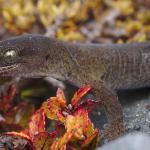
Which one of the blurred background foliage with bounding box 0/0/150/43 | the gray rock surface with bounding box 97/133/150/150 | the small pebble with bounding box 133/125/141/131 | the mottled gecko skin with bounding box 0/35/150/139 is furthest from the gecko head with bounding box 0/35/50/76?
the blurred background foliage with bounding box 0/0/150/43

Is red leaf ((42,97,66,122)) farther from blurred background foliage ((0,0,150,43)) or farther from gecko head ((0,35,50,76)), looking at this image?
blurred background foliage ((0,0,150,43))

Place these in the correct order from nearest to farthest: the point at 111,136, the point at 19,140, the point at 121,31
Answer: the point at 19,140 → the point at 111,136 → the point at 121,31

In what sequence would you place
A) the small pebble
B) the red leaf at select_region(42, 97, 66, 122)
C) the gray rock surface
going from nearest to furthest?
1. the gray rock surface
2. the red leaf at select_region(42, 97, 66, 122)
3. the small pebble

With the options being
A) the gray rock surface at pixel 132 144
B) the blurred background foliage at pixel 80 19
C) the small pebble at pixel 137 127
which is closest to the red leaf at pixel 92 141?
the gray rock surface at pixel 132 144

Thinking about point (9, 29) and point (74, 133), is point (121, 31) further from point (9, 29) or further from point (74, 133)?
point (74, 133)

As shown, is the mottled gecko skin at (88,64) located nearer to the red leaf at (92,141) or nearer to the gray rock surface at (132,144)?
the red leaf at (92,141)

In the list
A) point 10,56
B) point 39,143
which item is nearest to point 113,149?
point 39,143

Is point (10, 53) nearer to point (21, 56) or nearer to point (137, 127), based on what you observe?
point (21, 56)
